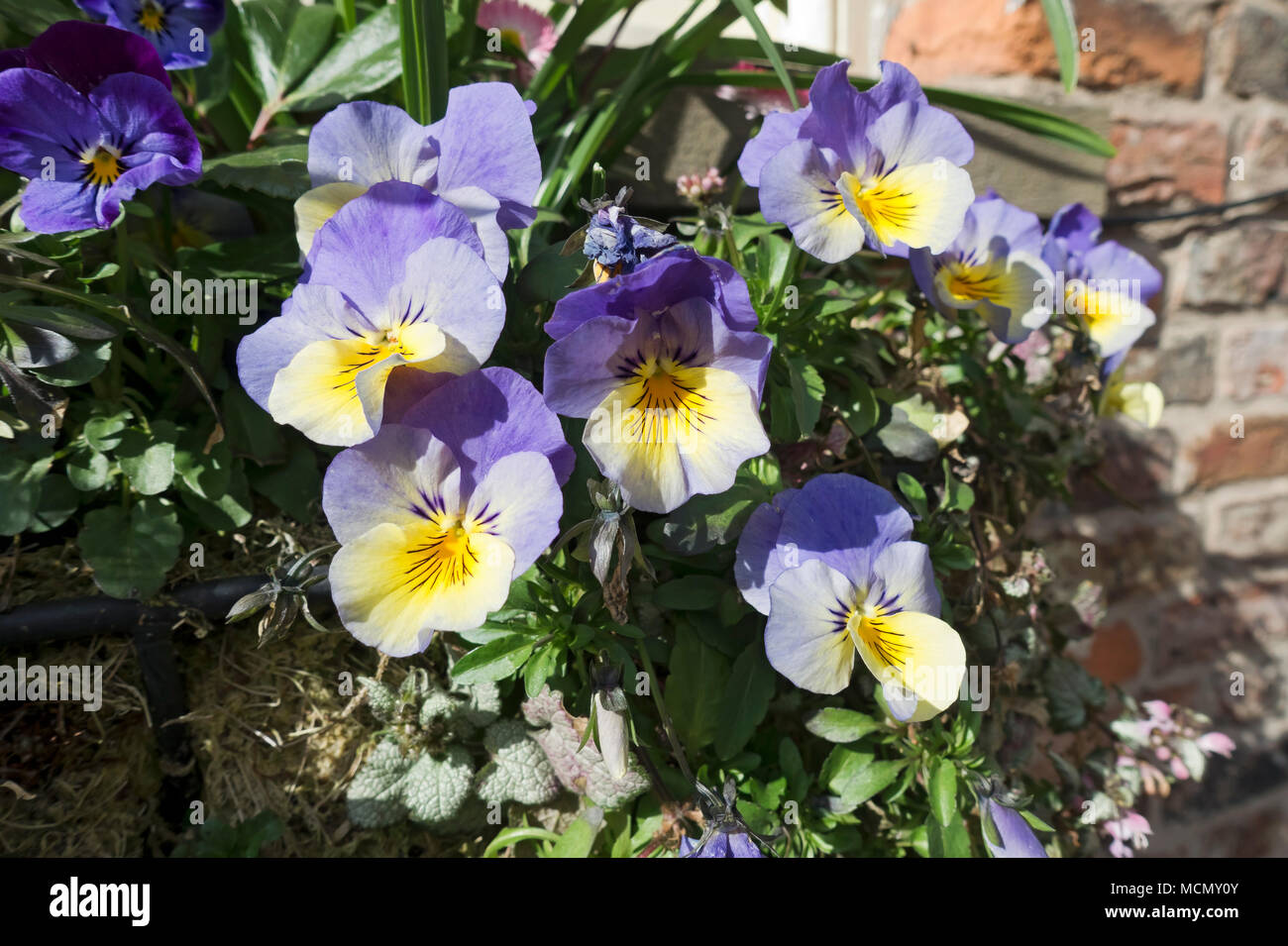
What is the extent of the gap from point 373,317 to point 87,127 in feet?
0.87

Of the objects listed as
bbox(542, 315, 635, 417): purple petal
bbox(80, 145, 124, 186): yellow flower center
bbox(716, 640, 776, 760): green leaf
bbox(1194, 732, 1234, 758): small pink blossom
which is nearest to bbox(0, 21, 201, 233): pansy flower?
bbox(80, 145, 124, 186): yellow flower center

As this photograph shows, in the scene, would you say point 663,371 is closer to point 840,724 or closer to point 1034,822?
point 840,724

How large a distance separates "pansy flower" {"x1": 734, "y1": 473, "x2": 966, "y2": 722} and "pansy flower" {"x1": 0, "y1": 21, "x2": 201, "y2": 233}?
0.49 meters

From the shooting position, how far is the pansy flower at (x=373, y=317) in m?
0.49

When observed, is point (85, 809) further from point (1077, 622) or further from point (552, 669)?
point (1077, 622)

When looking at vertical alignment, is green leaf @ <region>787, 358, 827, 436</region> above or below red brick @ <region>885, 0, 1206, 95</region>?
below

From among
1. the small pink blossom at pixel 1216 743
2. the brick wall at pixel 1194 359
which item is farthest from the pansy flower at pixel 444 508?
the brick wall at pixel 1194 359

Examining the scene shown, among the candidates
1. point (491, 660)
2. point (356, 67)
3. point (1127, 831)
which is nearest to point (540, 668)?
point (491, 660)

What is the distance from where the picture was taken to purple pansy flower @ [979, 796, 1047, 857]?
0.63m

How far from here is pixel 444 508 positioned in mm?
531

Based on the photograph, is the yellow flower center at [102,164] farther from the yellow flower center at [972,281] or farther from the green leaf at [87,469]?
the yellow flower center at [972,281]

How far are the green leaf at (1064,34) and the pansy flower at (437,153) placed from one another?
1.83ft

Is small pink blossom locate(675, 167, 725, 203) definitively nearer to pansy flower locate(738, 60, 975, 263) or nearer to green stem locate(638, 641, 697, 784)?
pansy flower locate(738, 60, 975, 263)

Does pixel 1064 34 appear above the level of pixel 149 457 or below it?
above
